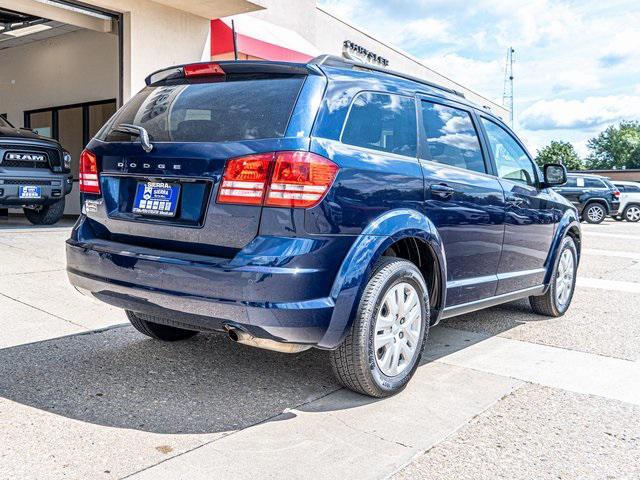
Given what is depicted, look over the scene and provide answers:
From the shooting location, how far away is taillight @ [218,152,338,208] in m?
3.04

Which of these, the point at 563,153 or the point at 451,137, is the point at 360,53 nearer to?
the point at 451,137

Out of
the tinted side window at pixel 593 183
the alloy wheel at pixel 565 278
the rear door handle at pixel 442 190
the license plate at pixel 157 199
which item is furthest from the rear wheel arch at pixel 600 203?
the license plate at pixel 157 199

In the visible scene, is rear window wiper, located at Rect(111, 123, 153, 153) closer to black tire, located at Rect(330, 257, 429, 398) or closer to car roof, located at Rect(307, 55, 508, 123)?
car roof, located at Rect(307, 55, 508, 123)

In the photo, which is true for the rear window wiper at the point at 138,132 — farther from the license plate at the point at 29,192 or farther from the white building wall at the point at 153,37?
the white building wall at the point at 153,37

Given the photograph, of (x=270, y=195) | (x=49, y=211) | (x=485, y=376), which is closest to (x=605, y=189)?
(x=49, y=211)

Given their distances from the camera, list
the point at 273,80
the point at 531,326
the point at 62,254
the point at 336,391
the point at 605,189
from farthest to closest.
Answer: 1. the point at 605,189
2. the point at 62,254
3. the point at 531,326
4. the point at 336,391
5. the point at 273,80

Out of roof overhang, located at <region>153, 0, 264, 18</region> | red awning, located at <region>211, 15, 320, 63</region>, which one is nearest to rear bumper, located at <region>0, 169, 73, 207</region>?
roof overhang, located at <region>153, 0, 264, 18</region>

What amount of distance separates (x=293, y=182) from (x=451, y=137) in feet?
5.73

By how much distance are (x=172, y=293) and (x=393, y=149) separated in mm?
1535

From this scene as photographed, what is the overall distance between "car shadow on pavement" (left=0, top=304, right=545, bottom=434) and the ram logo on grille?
20.3 ft

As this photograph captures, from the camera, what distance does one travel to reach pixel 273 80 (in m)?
3.40

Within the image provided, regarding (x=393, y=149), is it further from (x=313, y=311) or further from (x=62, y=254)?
(x=62, y=254)

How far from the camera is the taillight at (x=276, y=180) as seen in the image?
120 inches

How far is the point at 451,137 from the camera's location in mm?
4383
